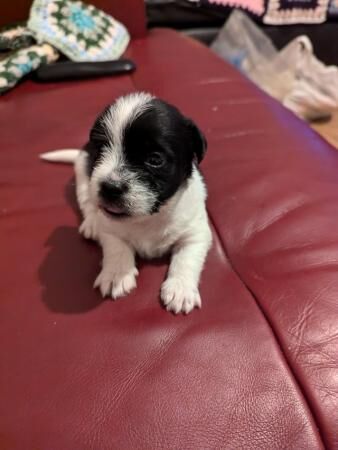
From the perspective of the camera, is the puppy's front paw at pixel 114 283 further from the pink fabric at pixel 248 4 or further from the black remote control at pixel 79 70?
the pink fabric at pixel 248 4

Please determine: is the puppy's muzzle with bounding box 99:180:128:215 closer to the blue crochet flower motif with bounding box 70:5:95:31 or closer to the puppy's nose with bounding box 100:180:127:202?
the puppy's nose with bounding box 100:180:127:202

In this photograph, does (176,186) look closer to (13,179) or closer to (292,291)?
(292,291)

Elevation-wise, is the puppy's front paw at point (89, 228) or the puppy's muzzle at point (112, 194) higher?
the puppy's muzzle at point (112, 194)

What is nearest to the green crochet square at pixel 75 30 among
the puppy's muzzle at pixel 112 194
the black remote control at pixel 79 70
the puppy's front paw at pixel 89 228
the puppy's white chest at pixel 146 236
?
the black remote control at pixel 79 70

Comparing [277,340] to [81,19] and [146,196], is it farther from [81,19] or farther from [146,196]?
[81,19]

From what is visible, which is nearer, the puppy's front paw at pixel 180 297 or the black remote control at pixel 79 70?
the puppy's front paw at pixel 180 297

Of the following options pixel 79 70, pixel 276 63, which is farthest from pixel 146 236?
pixel 276 63
